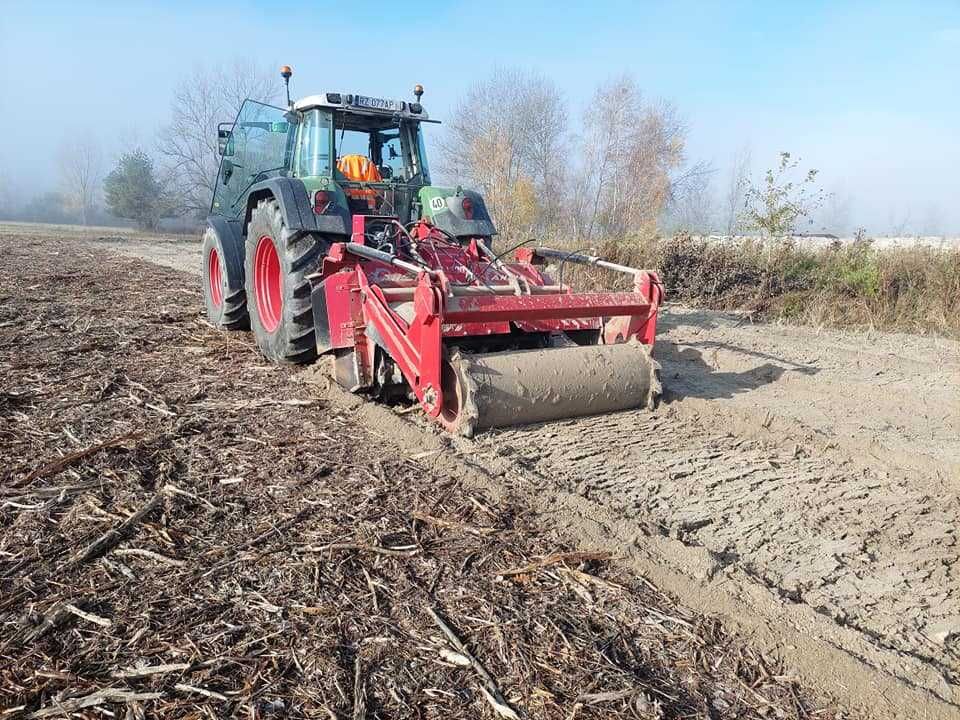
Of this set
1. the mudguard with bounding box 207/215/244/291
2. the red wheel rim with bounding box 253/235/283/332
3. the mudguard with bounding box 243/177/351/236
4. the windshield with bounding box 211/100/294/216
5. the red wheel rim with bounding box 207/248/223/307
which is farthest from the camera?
the red wheel rim with bounding box 207/248/223/307

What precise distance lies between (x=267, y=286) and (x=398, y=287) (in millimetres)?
1968

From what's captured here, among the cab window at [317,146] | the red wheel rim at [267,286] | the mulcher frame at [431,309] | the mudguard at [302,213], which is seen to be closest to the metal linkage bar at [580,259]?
the mulcher frame at [431,309]

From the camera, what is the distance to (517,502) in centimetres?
326

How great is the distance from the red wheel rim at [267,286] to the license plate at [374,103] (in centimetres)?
150

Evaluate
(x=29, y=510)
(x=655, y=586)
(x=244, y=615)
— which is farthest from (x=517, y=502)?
(x=29, y=510)

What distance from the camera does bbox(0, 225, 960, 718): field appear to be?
6.77 feet

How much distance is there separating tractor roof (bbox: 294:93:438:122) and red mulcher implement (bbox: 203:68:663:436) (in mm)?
12

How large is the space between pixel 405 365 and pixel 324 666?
2.29 meters

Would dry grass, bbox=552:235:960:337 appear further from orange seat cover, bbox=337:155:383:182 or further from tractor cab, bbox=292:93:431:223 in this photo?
orange seat cover, bbox=337:155:383:182

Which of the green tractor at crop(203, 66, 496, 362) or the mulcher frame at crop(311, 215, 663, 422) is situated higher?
the green tractor at crop(203, 66, 496, 362)

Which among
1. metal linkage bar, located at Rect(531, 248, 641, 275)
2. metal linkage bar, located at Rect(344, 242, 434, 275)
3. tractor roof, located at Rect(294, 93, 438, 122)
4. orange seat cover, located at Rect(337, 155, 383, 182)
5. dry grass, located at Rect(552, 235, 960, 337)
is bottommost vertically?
dry grass, located at Rect(552, 235, 960, 337)

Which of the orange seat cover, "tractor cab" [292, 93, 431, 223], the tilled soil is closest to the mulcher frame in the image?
the tilled soil

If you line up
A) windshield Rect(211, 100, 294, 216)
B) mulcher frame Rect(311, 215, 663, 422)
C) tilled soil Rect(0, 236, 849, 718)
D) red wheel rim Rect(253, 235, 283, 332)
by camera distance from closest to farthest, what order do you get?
tilled soil Rect(0, 236, 849, 718), mulcher frame Rect(311, 215, 663, 422), red wheel rim Rect(253, 235, 283, 332), windshield Rect(211, 100, 294, 216)

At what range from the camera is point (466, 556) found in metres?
2.76
